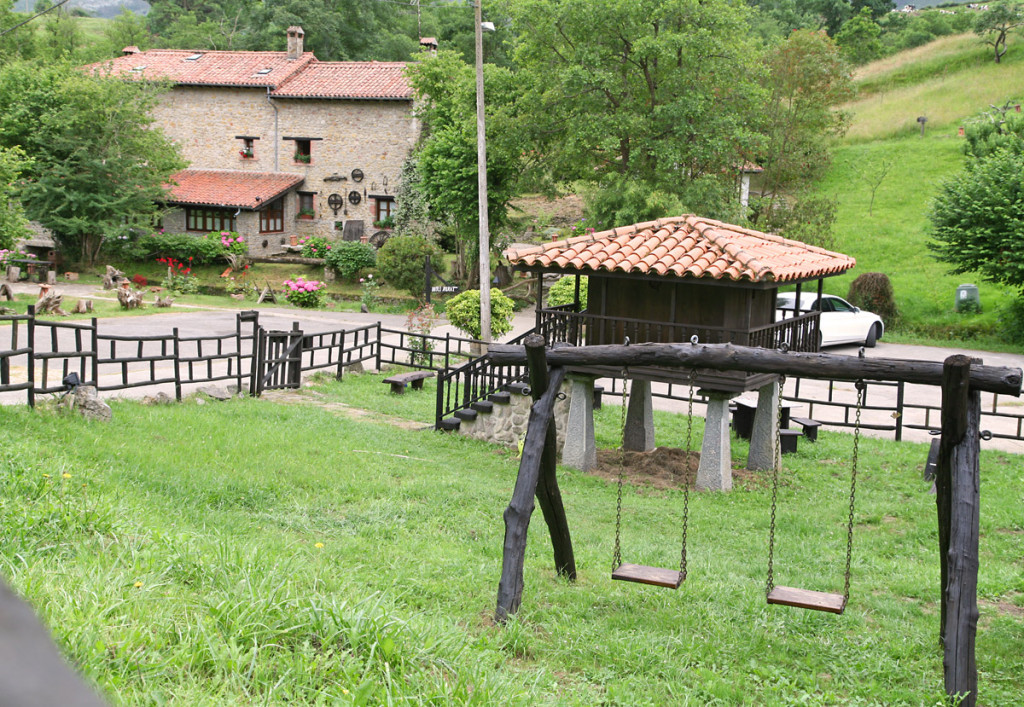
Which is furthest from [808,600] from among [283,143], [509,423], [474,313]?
[283,143]

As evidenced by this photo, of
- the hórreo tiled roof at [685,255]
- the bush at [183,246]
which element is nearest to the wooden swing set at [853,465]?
the hórreo tiled roof at [685,255]

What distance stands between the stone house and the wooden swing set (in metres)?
32.3

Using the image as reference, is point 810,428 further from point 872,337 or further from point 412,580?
point 412,580

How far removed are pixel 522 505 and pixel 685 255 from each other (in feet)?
24.8

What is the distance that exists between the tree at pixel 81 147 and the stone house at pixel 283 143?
8.05ft

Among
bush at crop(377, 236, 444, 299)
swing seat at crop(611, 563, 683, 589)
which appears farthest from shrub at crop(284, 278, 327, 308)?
swing seat at crop(611, 563, 683, 589)

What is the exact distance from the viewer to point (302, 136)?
132ft

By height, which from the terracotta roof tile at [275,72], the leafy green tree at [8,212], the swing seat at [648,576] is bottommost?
the swing seat at [648,576]

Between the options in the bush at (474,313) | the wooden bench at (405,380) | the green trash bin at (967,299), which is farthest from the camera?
the green trash bin at (967,299)

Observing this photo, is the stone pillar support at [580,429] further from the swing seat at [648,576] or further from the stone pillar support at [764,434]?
the swing seat at [648,576]

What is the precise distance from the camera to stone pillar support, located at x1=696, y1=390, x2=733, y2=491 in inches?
544

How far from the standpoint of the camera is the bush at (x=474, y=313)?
2359 centimetres

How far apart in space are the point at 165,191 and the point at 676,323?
94.9 feet

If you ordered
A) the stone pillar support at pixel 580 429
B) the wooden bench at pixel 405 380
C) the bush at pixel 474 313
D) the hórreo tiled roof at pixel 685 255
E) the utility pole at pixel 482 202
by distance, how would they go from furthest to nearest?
the bush at pixel 474 313, the utility pole at pixel 482 202, the wooden bench at pixel 405 380, the stone pillar support at pixel 580 429, the hórreo tiled roof at pixel 685 255
